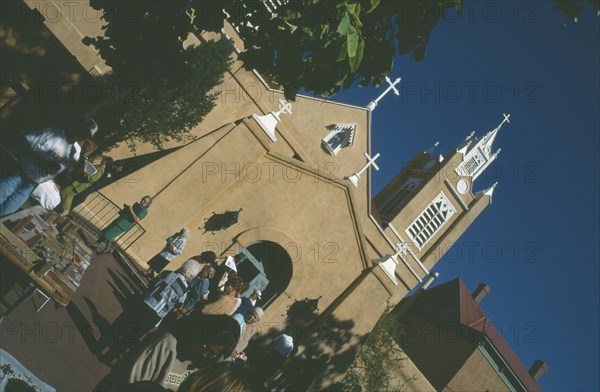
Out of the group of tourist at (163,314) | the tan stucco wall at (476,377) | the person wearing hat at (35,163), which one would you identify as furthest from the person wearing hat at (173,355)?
the tan stucco wall at (476,377)

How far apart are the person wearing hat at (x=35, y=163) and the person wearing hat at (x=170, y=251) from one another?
6761mm

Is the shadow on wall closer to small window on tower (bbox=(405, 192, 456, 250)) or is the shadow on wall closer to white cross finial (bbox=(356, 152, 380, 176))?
white cross finial (bbox=(356, 152, 380, 176))

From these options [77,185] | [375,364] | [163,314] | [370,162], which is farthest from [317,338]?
[370,162]

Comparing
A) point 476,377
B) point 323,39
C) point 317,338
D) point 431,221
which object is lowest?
point 317,338

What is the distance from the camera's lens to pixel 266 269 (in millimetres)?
18688

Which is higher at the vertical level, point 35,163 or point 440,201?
point 440,201

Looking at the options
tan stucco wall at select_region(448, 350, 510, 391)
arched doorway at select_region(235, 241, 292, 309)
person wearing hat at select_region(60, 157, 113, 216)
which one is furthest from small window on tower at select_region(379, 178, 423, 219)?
person wearing hat at select_region(60, 157, 113, 216)

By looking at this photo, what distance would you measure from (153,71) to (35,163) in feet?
12.3

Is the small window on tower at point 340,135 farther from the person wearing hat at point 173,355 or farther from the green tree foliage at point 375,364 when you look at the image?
the person wearing hat at point 173,355

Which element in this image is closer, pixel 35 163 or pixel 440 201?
pixel 35 163

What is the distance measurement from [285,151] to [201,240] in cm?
545

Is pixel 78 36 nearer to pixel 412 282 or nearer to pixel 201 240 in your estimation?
pixel 201 240

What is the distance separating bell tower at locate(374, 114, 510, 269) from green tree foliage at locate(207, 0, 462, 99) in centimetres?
1922

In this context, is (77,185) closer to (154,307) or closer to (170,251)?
(154,307)
